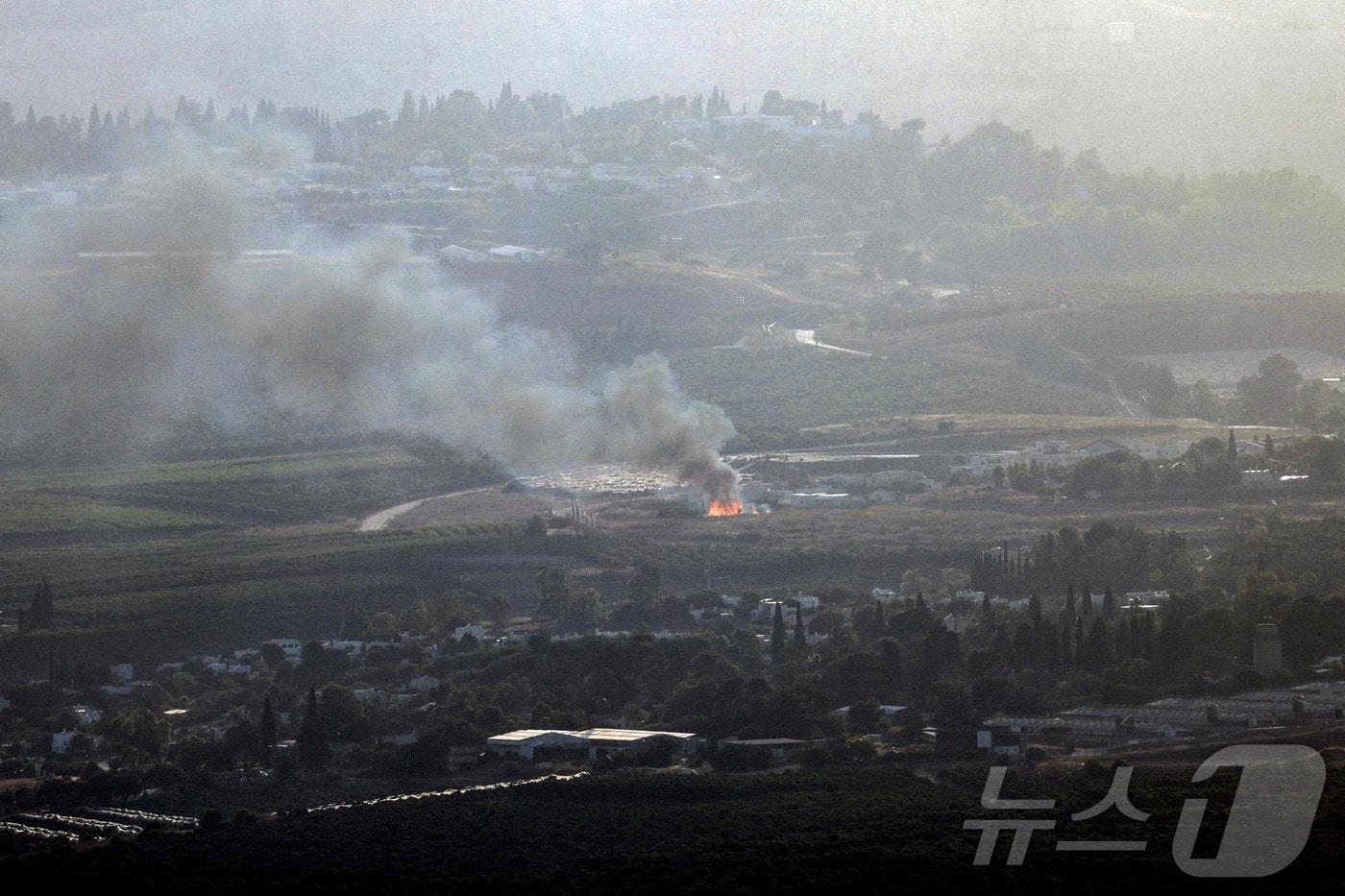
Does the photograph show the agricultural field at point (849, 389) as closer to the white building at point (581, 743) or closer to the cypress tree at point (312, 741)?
the cypress tree at point (312, 741)

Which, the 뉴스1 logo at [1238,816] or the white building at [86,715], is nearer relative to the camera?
the 뉴스1 logo at [1238,816]

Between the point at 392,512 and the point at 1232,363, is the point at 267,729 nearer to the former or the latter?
the point at 392,512

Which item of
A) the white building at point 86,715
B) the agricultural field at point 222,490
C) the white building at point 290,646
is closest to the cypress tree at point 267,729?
the white building at point 86,715

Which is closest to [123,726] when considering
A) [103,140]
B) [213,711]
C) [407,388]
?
[213,711]

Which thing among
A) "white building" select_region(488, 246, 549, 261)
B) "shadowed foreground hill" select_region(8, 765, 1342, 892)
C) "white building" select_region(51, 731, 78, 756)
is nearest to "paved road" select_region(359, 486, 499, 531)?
"white building" select_region(51, 731, 78, 756)

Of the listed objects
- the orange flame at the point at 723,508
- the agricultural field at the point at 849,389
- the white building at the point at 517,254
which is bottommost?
the orange flame at the point at 723,508

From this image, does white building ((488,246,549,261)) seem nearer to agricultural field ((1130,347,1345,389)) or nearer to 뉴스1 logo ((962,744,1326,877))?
agricultural field ((1130,347,1345,389))
